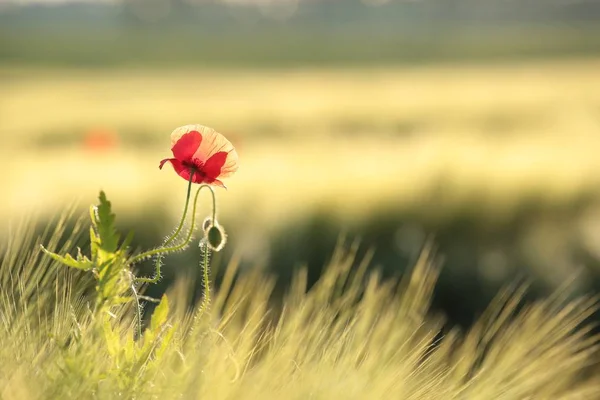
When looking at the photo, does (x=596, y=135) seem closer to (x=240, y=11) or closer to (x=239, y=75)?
(x=239, y=75)

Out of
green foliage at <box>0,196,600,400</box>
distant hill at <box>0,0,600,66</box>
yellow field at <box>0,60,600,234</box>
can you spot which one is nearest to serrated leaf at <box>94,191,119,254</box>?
green foliage at <box>0,196,600,400</box>

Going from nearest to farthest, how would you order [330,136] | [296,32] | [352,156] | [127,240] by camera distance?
[127,240] < [352,156] < [330,136] < [296,32]

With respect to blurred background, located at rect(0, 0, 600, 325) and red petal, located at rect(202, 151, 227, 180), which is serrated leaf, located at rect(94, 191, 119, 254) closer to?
red petal, located at rect(202, 151, 227, 180)

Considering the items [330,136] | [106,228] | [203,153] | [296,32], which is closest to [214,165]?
[203,153]

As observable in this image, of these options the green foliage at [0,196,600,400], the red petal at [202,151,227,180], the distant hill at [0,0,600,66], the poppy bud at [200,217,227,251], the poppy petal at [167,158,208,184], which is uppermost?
the distant hill at [0,0,600,66]

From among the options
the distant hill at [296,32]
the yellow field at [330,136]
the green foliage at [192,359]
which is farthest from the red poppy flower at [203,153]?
the distant hill at [296,32]

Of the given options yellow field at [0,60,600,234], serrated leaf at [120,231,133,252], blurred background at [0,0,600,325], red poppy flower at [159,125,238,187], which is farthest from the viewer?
yellow field at [0,60,600,234]

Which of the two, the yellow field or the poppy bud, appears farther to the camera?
the yellow field

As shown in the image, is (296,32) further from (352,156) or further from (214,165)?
(214,165)
